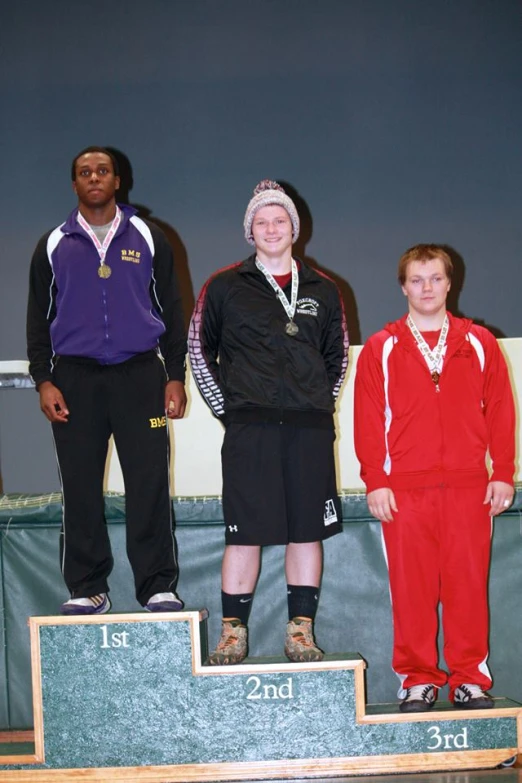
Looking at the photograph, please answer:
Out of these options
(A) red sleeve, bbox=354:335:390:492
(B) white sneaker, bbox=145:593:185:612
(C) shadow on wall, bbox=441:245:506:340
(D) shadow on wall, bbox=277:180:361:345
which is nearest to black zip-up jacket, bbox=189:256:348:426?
(A) red sleeve, bbox=354:335:390:492

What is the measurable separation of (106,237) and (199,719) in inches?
60.9

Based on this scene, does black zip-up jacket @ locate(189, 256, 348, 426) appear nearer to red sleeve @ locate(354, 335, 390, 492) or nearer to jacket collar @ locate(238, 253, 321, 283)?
jacket collar @ locate(238, 253, 321, 283)

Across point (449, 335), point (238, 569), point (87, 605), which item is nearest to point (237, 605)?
point (238, 569)

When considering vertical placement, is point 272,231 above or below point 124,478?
above

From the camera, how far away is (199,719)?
2.61 metres

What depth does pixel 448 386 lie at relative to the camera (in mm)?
2766

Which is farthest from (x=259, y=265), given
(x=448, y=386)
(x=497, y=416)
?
(x=497, y=416)

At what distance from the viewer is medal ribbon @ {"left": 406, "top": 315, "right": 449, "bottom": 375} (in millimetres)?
2787

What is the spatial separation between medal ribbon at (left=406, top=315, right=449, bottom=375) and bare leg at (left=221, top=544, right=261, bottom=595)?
0.82 meters

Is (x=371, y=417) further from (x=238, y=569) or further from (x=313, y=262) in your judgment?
(x=313, y=262)

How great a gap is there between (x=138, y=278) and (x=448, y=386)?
1066 millimetres

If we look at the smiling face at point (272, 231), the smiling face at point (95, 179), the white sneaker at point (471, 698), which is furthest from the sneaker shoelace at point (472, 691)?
the smiling face at point (95, 179)

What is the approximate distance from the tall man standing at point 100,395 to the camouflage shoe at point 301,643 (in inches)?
14.1

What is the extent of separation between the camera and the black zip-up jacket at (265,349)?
2688 millimetres
